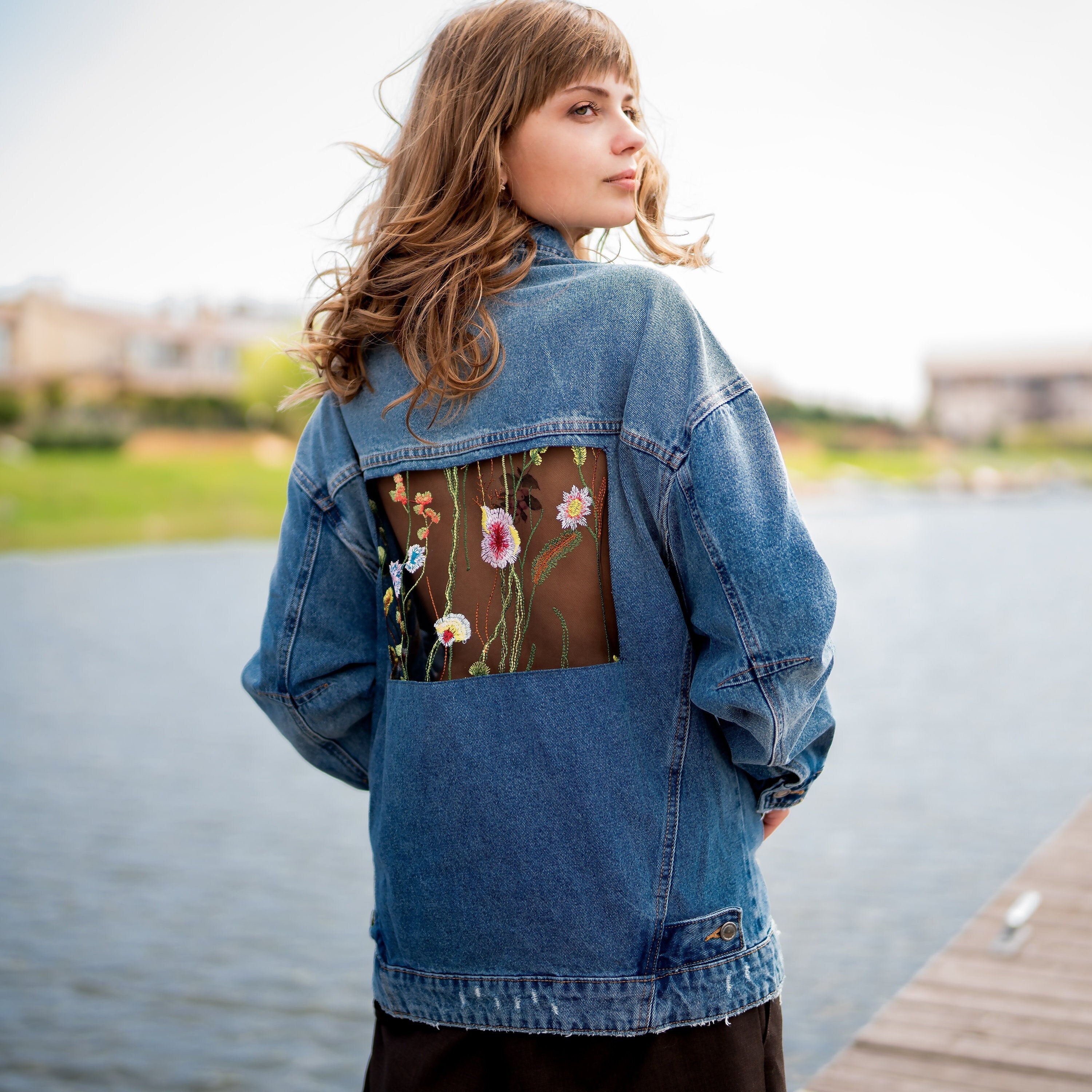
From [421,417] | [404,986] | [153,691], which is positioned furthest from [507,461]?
[153,691]

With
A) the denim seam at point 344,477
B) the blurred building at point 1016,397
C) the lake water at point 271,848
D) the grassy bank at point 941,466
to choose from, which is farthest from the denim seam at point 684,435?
Answer: the blurred building at point 1016,397

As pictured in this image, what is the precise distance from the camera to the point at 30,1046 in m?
3.01

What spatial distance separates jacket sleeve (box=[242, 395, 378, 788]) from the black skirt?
305 mm

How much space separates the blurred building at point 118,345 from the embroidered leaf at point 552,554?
25.0m

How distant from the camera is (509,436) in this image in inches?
38.6

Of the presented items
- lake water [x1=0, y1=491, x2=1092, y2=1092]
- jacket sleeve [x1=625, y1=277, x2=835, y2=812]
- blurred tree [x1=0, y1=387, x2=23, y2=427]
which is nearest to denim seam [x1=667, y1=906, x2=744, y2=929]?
jacket sleeve [x1=625, y1=277, x2=835, y2=812]

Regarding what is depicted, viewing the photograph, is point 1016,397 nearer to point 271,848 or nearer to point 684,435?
point 271,848

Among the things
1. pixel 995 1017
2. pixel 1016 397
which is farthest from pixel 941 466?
pixel 995 1017

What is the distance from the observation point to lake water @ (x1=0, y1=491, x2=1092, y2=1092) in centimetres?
312

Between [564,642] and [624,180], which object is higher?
[624,180]

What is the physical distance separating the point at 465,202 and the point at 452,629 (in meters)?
0.35

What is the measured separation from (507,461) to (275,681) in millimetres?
325

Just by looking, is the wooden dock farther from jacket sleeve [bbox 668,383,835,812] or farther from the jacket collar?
the jacket collar

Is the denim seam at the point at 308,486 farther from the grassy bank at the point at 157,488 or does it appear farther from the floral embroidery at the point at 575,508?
the grassy bank at the point at 157,488
